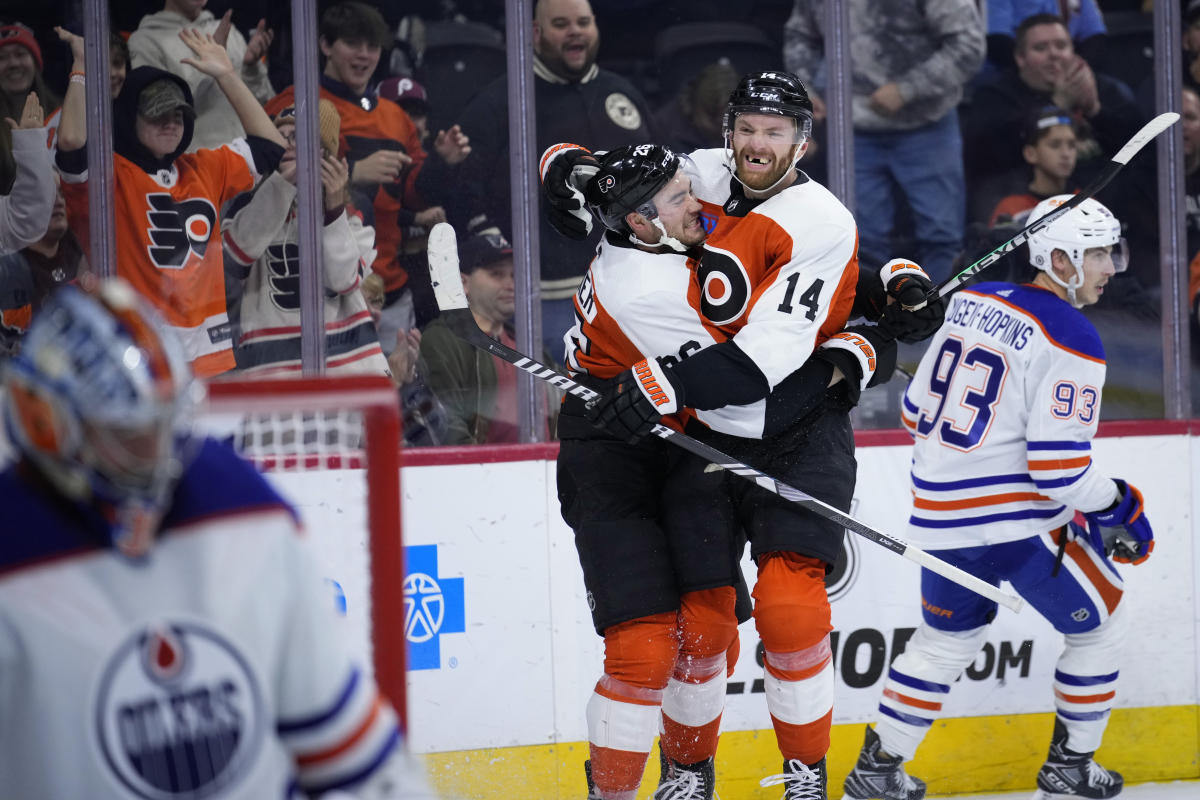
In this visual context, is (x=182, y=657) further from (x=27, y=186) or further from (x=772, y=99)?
(x=27, y=186)

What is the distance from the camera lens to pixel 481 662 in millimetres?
3346

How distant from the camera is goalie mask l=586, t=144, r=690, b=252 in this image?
2559 mm

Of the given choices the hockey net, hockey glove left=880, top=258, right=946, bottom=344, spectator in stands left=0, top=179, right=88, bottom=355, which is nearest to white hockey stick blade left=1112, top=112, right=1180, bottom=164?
hockey glove left=880, top=258, right=946, bottom=344

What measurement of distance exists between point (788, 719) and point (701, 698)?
203 millimetres

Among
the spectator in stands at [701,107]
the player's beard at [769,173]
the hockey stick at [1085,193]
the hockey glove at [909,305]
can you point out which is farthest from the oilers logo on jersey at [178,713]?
the spectator in stands at [701,107]

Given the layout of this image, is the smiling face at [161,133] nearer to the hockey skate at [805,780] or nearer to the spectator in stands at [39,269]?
the spectator in stands at [39,269]

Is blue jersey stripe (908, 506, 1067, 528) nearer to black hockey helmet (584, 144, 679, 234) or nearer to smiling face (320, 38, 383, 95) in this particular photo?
black hockey helmet (584, 144, 679, 234)

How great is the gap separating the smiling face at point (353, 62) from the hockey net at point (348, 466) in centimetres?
202

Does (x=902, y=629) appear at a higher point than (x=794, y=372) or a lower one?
lower

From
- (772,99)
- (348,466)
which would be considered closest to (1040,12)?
(772,99)

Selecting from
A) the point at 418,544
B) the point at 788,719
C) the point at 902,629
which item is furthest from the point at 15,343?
the point at 902,629

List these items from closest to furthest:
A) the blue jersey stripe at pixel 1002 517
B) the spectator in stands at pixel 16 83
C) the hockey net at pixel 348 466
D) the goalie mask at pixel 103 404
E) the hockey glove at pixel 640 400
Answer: the goalie mask at pixel 103 404
the hockey net at pixel 348 466
the hockey glove at pixel 640 400
the blue jersey stripe at pixel 1002 517
the spectator in stands at pixel 16 83

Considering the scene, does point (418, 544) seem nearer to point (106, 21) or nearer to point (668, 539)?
point (668, 539)

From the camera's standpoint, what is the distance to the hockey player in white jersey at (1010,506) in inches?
122
